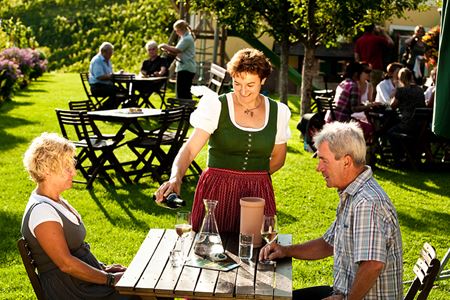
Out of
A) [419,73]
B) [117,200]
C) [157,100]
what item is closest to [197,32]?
[157,100]

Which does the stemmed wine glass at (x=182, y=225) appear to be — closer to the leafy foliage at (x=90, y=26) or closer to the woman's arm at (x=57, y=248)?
the woman's arm at (x=57, y=248)

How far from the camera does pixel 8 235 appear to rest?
295 inches

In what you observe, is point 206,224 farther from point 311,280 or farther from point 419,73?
point 419,73

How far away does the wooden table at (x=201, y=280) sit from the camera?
382 centimetres

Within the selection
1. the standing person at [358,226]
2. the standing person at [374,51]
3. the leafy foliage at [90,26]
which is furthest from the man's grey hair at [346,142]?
the leafy foliage at [90,26]

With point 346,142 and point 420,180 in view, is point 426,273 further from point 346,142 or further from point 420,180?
point 420,180

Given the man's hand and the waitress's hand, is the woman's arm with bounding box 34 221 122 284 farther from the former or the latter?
the man's hand

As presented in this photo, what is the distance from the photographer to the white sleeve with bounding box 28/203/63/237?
4246mm

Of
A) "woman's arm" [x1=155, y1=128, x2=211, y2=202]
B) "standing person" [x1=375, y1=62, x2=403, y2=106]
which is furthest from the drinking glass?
"standing person" [x1=375, y1=62, x2=403, y2=106]

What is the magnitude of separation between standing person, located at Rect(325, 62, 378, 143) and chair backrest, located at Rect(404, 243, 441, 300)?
6.99 m

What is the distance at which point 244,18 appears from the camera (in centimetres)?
1401

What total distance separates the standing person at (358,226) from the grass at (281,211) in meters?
2.26

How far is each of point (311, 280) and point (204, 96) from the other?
6.54 feet

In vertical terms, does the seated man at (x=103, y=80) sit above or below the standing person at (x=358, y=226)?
below
